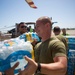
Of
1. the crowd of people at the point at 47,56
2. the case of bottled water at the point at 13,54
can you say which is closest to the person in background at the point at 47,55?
the crowd of people at the point at 47,56

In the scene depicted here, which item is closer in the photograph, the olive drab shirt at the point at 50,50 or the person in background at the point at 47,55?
the person in background at the point at 47,55

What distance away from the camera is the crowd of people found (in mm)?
1962

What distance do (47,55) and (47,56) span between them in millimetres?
14

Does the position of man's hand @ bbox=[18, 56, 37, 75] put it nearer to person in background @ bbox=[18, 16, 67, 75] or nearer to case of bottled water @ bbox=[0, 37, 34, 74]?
person in background @ bbox=[18, 16, 67, 75]

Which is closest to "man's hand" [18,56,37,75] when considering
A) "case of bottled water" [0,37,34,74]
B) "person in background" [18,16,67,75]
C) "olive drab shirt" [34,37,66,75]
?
"person in background" [18,16,67,75]

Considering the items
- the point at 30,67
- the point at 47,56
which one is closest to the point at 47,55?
the point at 47,56

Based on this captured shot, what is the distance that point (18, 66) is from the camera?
6.95 ft

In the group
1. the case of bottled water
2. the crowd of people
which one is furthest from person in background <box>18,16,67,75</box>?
the case of bottled water

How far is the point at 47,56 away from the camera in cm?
249

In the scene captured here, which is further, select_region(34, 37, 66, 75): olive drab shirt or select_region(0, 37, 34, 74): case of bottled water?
select_region(34, 37, 66, 75): olive drab shirt

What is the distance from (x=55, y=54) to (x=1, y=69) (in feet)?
2.03

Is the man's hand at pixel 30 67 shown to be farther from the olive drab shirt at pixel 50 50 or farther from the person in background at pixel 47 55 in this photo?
the olive drab shirt at pixel 50 50

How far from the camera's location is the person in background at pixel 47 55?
77.1 inches

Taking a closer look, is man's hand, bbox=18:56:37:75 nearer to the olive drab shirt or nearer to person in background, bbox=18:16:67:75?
person in background, bbox=18:16:67:75
